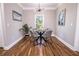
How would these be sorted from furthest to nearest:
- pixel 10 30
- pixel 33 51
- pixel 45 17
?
pixel 10 30 → pixel 45 17 → pixel 33 51

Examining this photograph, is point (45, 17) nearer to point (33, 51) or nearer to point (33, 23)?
point (33, 23)

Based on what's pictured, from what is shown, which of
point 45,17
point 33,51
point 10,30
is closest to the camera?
point 33,51

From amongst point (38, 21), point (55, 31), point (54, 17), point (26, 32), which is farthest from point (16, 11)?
point (55, 31)

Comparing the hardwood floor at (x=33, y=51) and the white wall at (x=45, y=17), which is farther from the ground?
the white wall at (x=45, y=17)

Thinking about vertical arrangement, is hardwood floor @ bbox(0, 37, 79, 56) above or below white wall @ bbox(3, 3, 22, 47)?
below

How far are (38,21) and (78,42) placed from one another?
0.72 m

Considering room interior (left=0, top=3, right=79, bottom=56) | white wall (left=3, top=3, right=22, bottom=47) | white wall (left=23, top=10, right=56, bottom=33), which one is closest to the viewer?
room interior (left=0, top=3, right=79, bottom=56)

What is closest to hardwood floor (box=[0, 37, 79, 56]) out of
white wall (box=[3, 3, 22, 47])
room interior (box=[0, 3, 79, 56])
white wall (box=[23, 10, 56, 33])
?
room interior (box=[0, 3, 79, 56])

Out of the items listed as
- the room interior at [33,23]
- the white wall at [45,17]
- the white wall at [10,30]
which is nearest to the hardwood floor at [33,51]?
the room interior at [33,23]

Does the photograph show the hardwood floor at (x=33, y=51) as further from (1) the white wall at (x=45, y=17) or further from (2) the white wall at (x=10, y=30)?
(1) the white wall at (x=45, y=17)

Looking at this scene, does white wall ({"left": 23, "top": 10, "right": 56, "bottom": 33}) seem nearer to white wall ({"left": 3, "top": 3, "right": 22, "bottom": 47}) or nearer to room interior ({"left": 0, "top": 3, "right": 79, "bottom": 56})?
room interior ({"left": 0, "top": 3, "right": 79, "bottom": 56})

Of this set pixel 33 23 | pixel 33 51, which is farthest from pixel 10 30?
pixel 33 51

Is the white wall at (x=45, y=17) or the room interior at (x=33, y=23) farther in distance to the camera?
the white wall at (x=45, y=17)

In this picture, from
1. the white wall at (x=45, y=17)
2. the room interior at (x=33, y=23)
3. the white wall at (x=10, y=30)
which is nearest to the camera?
the room interior at (x=33, y=23)
